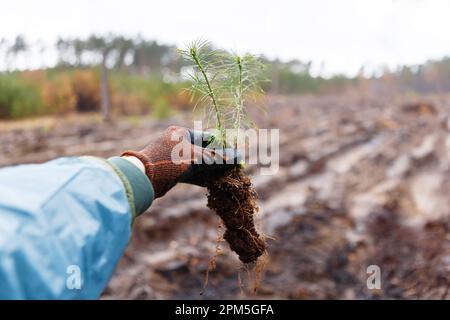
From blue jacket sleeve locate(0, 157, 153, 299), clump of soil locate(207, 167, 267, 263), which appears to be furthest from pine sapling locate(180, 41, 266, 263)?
blue jacket sleeve locate(0, 157, 153, 299)

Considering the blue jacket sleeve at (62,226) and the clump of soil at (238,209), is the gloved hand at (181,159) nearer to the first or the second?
the clump of soil at (238,209)

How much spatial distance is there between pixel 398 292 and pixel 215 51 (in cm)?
268

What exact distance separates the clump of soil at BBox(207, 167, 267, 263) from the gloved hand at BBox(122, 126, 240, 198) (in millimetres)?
60

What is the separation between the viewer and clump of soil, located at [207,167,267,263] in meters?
2.27

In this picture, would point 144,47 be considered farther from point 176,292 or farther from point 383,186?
point 176,292

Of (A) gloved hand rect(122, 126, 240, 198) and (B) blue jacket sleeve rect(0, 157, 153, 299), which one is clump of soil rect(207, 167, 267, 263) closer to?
(A) gloved hand rect(122, 126, 240, 198)

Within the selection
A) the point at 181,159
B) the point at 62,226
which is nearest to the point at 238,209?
the point at 181,159

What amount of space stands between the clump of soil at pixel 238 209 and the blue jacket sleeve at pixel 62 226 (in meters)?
0.79

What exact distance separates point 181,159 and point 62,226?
87 centimetres

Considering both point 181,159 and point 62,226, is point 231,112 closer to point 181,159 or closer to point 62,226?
point 181,159

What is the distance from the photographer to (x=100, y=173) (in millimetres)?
1466

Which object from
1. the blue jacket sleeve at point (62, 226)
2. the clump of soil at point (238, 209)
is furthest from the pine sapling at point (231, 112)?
the blue jacket sleeve at point (62, 226)

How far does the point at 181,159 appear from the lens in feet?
6.79
